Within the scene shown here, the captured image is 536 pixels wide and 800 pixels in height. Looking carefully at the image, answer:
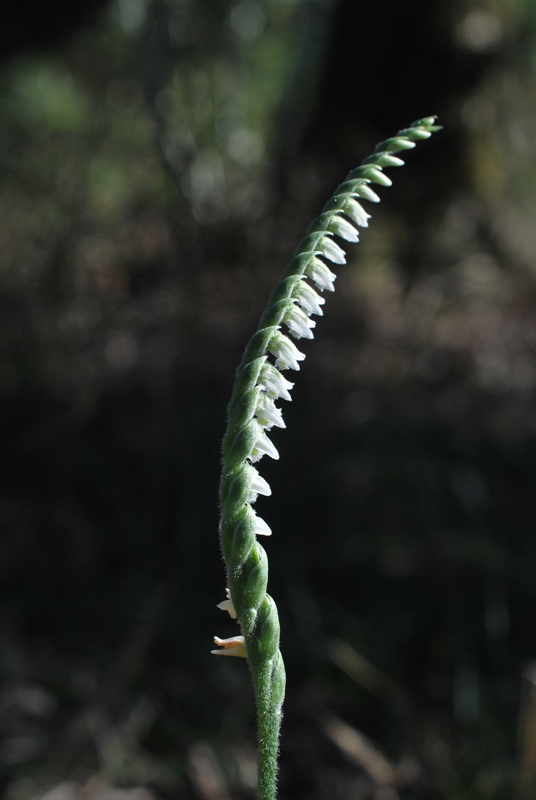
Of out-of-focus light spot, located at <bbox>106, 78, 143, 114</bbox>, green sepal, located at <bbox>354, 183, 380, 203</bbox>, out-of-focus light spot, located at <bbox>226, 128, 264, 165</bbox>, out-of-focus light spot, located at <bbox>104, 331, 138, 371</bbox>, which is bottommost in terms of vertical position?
green sepal, located at <bbox>354, 183, 380, 203</bbox>

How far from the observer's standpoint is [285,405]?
389 cm

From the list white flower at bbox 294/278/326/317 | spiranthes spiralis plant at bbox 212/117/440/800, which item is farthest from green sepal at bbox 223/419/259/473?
white flower at bbox 294/278/326/317

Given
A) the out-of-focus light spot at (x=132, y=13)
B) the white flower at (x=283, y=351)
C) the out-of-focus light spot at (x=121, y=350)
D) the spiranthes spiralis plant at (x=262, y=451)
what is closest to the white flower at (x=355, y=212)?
the spiranthes spiralis plant at (x=262, y=451)

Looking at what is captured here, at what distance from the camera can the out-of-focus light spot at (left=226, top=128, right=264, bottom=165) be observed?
17.2 ft

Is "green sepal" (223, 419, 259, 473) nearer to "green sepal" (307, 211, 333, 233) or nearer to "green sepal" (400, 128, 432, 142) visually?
"green sepal" (307, 211, 333, 233)

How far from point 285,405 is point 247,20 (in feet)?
9.76

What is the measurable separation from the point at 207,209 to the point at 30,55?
144 cm

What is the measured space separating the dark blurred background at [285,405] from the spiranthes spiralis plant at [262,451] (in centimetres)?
157

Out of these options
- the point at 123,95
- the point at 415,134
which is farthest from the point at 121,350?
the point at 415,134

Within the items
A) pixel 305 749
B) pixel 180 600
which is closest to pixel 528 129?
pixel 180 600

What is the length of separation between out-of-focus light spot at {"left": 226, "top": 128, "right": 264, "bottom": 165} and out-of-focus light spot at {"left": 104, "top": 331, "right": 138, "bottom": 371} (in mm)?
1560

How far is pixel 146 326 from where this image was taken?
486cm

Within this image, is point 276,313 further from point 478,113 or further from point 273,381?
point 478,113

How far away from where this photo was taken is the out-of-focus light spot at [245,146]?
5.24 metres
